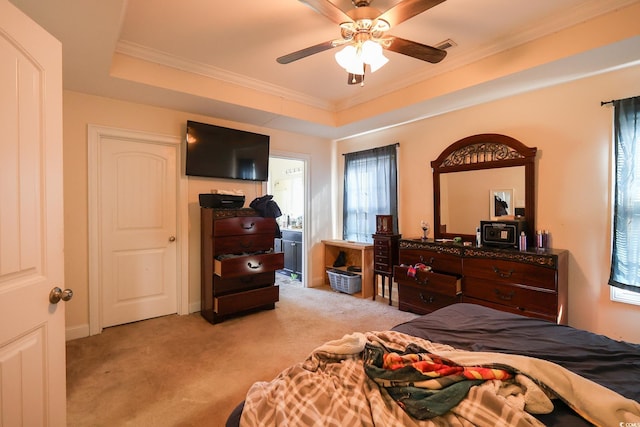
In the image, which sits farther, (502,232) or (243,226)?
(243,226)

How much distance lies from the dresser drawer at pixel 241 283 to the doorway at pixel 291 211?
1.11 m

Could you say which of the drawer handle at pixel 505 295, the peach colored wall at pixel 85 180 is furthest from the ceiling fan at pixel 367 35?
the drawer handle at pixel 505 295

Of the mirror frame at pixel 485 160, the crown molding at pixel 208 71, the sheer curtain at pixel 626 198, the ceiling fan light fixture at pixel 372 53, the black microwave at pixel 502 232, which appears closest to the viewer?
the ceiling fan light fixture at pixel 372 53

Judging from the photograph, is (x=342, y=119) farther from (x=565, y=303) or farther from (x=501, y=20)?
(x=565, y=303)

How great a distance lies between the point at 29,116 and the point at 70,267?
2236mm

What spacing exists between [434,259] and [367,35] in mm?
2281

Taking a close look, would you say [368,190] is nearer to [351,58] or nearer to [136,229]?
[351,58]

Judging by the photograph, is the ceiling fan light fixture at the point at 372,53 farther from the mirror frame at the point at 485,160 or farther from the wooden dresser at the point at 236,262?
the wooden dresser at the point at 236,262

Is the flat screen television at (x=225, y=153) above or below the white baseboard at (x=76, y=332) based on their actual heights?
above

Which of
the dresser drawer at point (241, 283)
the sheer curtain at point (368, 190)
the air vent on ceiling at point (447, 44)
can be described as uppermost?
the air vent on ceiling at point (447, 44)

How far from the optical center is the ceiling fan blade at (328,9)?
1.48 meters

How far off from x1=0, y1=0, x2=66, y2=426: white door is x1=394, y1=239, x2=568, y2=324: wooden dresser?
2937mm

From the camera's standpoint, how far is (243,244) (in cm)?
323

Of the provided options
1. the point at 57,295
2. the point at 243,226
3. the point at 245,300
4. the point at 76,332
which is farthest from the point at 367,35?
the point at 76,332
